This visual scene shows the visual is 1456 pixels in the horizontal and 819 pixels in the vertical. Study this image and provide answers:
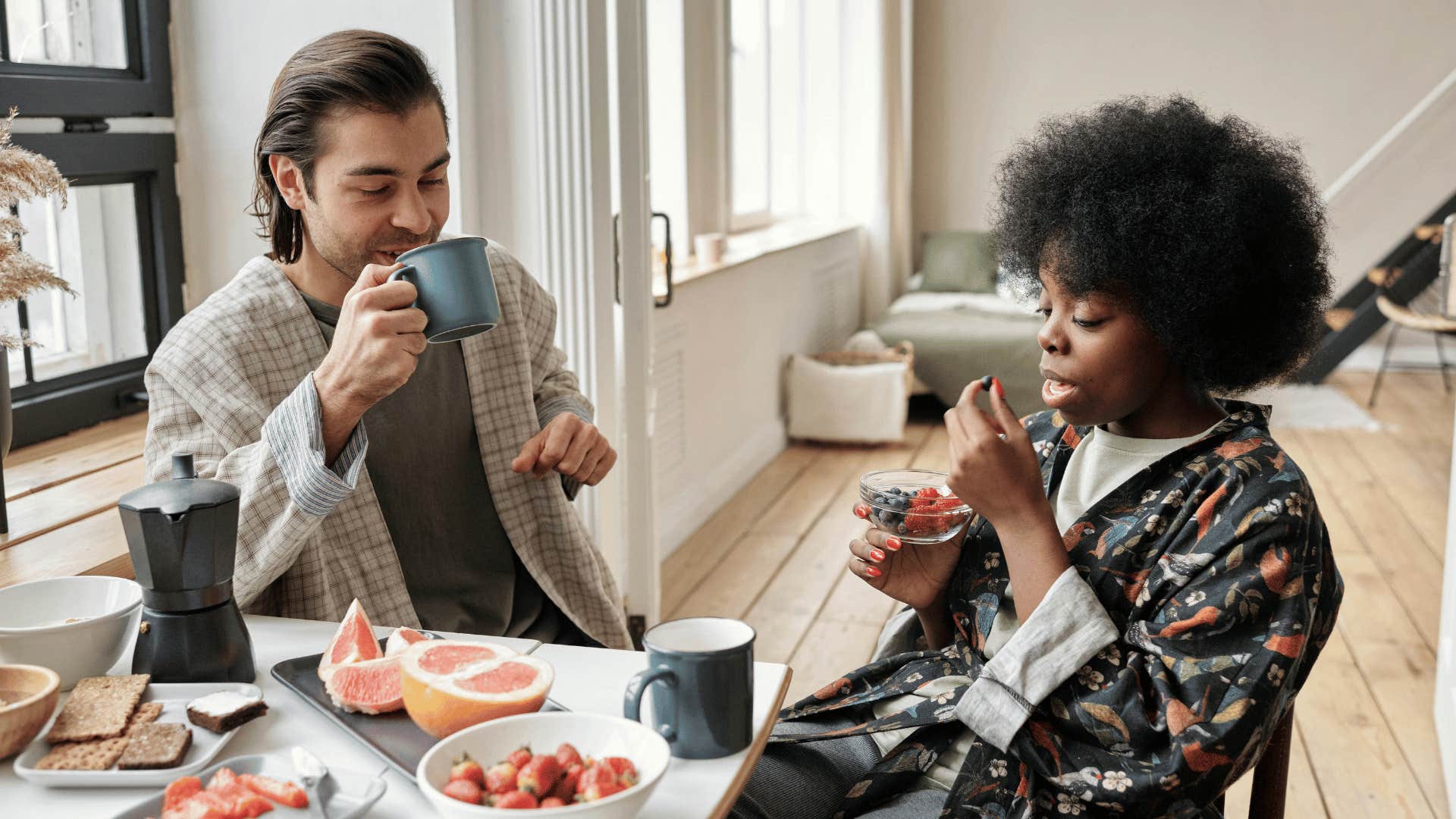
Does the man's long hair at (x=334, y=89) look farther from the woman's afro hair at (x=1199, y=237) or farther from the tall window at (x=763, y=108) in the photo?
the tall window at (x=763, y=108)

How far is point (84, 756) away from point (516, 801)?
35 centimetres

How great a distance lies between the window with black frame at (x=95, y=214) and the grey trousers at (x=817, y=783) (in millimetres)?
1298

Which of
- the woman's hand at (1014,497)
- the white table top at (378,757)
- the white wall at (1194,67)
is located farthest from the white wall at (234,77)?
the white wall at (1194,67)

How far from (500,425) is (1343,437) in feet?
14.5

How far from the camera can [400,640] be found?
3.47 ft

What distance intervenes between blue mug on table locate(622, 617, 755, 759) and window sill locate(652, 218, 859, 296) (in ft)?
→ 6.60

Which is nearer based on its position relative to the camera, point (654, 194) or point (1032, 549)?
point (1032, 549)

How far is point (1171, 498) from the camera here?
1.12 meters

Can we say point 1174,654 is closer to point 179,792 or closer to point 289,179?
point 179,792

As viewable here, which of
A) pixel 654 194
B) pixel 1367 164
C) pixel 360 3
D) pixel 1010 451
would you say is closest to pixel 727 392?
pixel 654 194

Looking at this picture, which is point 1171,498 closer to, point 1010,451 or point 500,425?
point 1010,451

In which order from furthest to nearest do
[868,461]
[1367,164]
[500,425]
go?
1. [1367,164]
2. [868,461]
3. [500,425]

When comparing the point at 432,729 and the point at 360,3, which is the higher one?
the point at 360,3

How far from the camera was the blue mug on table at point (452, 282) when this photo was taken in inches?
44.9
